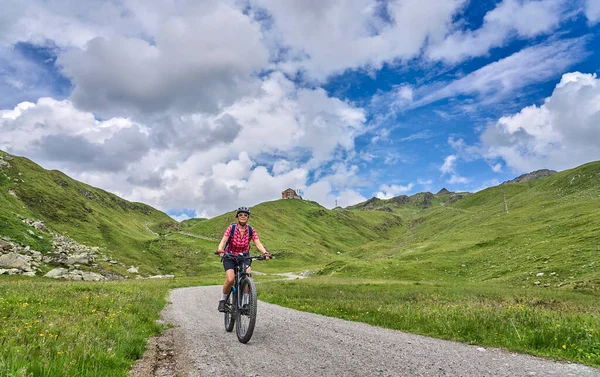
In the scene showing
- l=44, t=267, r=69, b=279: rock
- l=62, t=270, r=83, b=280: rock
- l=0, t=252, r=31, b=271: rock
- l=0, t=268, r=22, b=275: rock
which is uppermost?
l=0, t=252, r=31, b=271: rock

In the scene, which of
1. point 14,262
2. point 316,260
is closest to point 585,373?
point 14,262

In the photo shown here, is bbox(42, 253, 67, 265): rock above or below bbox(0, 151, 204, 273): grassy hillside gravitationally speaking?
below

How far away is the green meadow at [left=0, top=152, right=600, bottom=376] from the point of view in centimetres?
816

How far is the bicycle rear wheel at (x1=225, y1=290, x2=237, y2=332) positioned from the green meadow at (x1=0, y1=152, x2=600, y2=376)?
2.36 meters

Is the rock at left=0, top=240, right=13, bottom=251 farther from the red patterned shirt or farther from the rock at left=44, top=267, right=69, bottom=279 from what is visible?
the red patterned shirt

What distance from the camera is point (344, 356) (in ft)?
26.6

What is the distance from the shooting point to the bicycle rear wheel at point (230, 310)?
1119cm

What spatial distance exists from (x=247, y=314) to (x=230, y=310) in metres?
1.51

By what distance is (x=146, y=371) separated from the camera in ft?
23.0

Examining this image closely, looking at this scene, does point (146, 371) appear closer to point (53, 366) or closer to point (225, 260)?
point (53, 366)

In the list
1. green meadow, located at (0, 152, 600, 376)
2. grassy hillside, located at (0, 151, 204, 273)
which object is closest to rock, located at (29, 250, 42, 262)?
green meadow, located at (0, 152, 600, 376)

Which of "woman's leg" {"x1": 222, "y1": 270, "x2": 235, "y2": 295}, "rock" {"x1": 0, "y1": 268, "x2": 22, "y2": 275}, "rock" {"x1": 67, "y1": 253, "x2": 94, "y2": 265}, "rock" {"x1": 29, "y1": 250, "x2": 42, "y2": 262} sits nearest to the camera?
"woman's leg" {"x1": 222, "y1": 270, "x2": 235, "y2": 295}

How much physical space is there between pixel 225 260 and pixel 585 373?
9698mm

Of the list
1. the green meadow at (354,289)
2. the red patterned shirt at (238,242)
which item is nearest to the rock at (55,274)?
the green meadow at (354,289)
